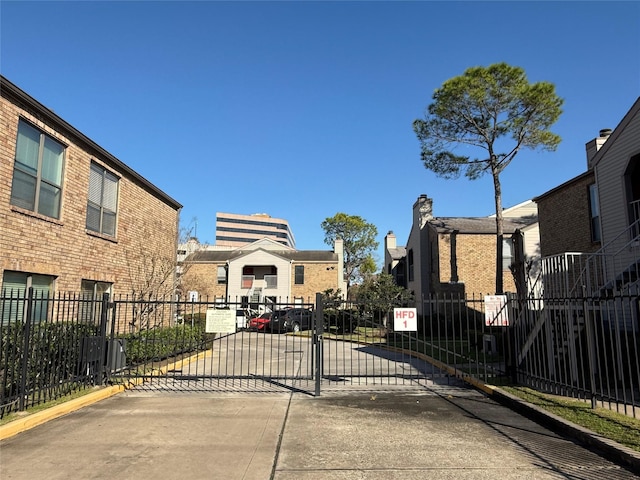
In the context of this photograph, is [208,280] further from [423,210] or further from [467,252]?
[467,252]

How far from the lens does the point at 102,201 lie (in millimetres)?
13117

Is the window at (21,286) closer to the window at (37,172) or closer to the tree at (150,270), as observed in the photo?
the window at (37,172)

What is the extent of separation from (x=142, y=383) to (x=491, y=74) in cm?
2205

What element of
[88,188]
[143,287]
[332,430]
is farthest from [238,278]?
[332,430]

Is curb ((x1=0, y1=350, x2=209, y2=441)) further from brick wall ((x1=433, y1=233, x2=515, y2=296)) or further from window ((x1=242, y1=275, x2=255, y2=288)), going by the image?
window ((x1=242, y1=275, x2=255, y2=288))

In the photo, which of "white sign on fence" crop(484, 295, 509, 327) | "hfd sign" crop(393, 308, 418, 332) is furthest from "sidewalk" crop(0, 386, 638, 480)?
"white sign on fence" crop(484, 295, 509, 327)

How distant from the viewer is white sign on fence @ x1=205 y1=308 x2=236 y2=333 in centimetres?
988

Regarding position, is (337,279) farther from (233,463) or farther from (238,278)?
(233,463)

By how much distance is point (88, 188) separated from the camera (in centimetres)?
1233

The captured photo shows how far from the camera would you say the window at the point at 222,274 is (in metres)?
45.5

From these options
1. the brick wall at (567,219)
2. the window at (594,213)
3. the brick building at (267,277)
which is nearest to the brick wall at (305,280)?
the brick building at (267,277)

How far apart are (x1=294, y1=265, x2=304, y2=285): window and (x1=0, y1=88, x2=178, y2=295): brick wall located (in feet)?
91.0

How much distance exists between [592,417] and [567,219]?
1266 centimetres

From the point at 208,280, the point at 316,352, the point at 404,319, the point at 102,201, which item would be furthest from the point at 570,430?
the point at 208,280
